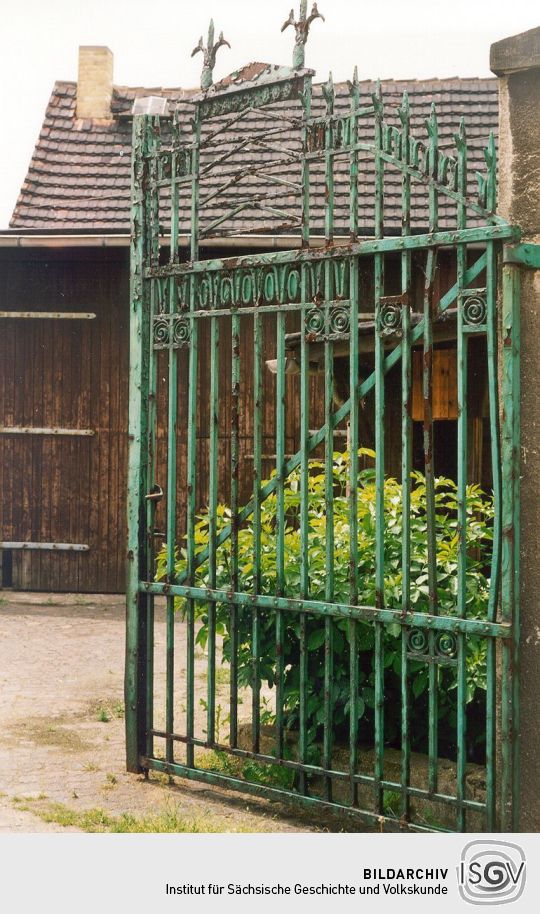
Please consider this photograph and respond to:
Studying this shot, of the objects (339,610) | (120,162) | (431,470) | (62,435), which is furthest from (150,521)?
(120,162)

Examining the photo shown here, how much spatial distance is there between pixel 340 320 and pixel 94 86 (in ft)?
31.0

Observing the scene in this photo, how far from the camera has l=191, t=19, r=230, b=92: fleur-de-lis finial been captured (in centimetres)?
466

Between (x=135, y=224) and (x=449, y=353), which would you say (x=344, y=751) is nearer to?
(x=135, y=224)

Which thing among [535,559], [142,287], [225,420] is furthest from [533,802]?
[225,420]

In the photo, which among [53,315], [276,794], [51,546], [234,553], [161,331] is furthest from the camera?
[51,546]

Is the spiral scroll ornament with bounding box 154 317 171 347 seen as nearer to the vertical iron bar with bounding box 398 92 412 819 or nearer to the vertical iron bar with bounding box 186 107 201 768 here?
the vertical iron bar with bounding box 186 107 201 768

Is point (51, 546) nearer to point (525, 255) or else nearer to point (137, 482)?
point (137, 482)

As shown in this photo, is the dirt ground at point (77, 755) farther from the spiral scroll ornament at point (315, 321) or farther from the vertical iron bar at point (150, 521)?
the spiral scroll ornament at point (315, 321)

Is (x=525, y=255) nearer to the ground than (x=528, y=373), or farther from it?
farther from it

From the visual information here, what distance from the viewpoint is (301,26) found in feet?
14.4

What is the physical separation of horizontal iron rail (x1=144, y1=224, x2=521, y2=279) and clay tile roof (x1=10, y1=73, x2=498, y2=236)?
5.72 metres

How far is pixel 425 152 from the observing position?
13.4ft
